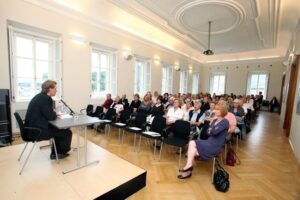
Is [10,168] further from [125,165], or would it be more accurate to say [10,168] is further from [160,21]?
[160,21]

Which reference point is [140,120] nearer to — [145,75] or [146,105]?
[146,105]

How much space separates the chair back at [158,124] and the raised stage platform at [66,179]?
3.71 feet

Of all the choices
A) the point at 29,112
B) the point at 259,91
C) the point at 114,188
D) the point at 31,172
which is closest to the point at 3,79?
the point at 29,112

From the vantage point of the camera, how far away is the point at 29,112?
2596 mm

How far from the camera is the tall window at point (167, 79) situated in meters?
10.2

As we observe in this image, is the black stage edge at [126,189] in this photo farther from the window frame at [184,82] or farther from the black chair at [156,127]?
the window frame at [184,82]

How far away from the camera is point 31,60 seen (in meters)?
4.74

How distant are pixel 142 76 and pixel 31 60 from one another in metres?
4.92

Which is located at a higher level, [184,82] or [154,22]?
[154,22]

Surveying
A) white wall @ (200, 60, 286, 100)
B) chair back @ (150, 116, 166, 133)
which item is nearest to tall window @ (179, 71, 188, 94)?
white wall @ (200, 60, 286, 100)

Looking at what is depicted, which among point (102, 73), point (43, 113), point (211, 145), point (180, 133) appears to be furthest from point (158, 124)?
point (102, 73)

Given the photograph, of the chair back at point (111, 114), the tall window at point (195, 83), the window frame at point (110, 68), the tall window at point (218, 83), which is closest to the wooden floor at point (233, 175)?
the chair back at point (111, 114)

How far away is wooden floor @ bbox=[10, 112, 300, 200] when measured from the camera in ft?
7.69

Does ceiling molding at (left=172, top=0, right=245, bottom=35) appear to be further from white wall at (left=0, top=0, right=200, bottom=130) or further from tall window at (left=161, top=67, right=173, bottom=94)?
tall window at (left=161, top=67, right=173, bottom=94)
